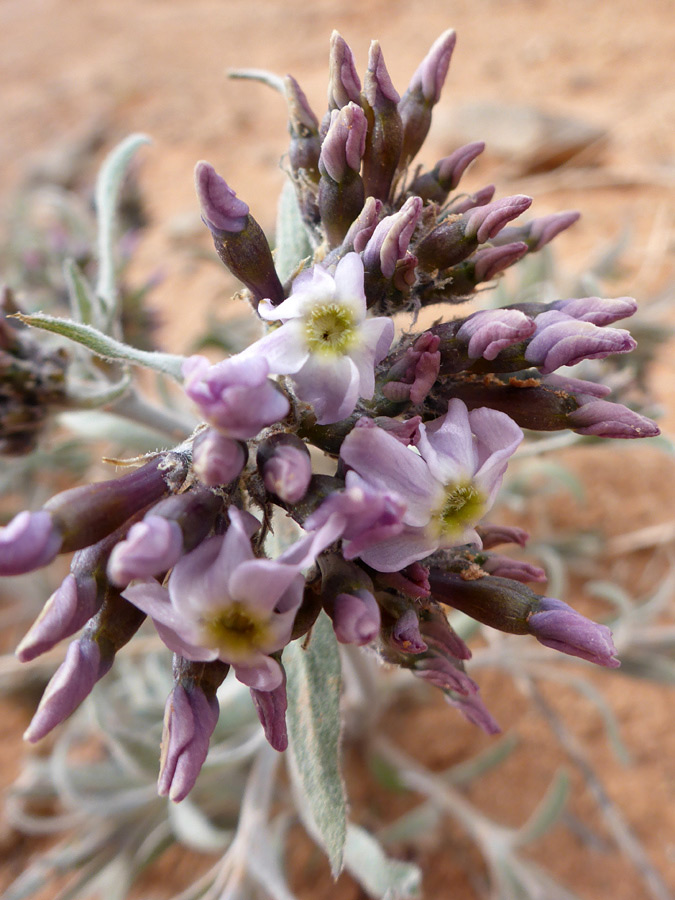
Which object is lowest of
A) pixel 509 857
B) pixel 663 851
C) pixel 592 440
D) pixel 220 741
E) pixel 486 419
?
pixel 663 851

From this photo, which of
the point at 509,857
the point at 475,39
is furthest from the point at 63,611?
the point at 475,39

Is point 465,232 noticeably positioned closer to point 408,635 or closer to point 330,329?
point 330,329

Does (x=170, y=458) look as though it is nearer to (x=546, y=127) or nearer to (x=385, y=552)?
(x=385, y=552)

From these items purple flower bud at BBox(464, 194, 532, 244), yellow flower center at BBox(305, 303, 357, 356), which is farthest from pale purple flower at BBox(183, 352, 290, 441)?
purple flower bud at BBox(464, 194, 532, 244)

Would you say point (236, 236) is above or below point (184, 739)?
above

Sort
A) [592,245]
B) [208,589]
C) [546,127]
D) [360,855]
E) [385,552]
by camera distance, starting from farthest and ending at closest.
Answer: [546,127]
[592,245]
[360,855]
[385,552]
[208,589]

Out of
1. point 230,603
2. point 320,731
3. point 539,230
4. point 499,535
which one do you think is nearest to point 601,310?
point 539,230

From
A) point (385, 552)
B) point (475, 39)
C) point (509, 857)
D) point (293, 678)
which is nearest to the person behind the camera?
point (385, 552)
